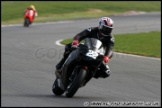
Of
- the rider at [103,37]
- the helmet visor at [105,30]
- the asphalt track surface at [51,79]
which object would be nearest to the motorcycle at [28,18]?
the asphalt track surface at [51,79]

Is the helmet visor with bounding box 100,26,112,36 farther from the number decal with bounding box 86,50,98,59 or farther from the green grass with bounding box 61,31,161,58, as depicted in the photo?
the green grass with bounding box 61,31,161,58

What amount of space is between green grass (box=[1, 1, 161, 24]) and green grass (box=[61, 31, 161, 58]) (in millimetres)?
14976

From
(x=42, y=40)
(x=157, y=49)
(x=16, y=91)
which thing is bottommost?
(x=42, y=40)

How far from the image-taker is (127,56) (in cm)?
1786

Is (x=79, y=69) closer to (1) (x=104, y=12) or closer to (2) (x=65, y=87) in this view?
(2) (x=65, y=87)

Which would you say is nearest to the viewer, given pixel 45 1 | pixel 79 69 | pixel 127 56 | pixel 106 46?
pixel 79 69

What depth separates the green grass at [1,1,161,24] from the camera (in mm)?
41312

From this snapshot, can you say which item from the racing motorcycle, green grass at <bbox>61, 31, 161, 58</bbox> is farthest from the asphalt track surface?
green grass at <bbox>61, 31, 161, 58</bbox>

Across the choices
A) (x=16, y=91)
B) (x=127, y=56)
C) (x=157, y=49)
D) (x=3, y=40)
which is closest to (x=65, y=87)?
(x=16, y=91)

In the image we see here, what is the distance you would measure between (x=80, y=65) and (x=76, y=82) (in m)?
0.35

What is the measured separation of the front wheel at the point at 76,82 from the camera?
916 cm

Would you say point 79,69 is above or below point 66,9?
above

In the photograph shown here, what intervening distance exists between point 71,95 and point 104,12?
1427 inches

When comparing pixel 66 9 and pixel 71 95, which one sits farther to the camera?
pixel 66 9
